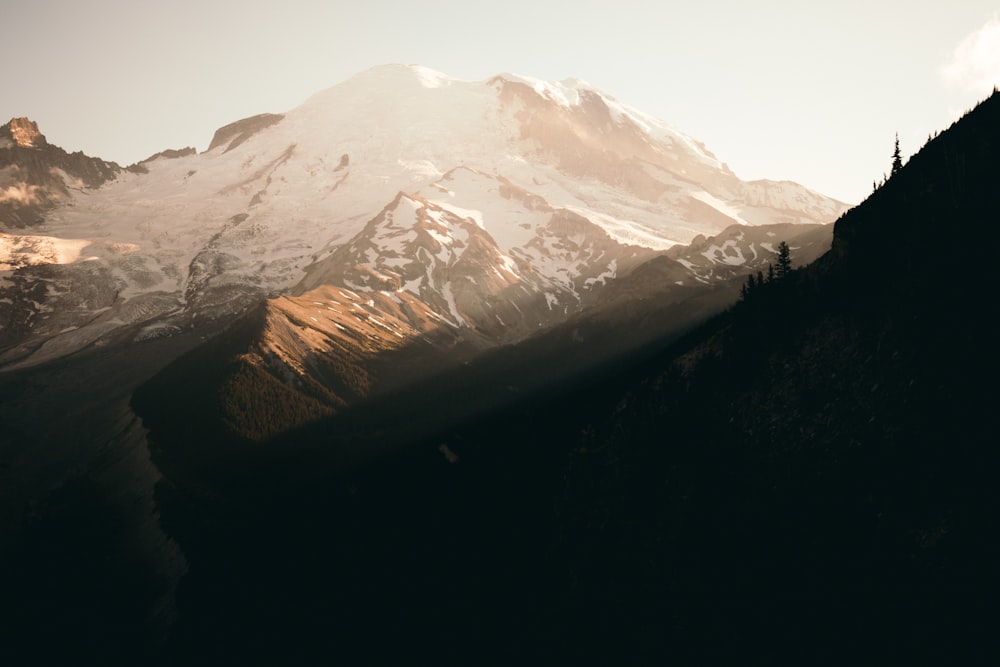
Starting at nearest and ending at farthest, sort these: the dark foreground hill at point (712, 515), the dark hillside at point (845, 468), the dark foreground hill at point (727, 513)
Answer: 1. the dark hillside at point (845, 468)
2. the dark foreground hill at point (727, 513)
3. the dark foreground hill at point (712, 515)

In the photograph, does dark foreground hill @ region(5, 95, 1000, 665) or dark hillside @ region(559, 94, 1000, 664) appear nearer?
dark hillside @ region(559, 94, 1000, 664)

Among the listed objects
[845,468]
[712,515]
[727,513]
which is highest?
[845,468]

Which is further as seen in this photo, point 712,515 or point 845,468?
point 712,515

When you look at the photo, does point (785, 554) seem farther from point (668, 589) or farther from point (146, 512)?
point (146, 512)

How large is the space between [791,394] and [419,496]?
103007 mm

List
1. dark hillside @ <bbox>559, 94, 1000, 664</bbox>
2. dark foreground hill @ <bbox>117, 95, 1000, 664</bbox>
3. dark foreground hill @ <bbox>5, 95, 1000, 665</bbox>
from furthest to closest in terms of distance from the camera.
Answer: dark foreground hill @ <bbox>5, 95, 1000, 665</bbox>, dark foreground hill @ <bbox>117, 95, 1000, 664</bbox>, dark hillside @ <bbox>559, 94, 1000, 664</bbox>

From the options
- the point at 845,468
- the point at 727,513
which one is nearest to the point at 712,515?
the point at 727,513

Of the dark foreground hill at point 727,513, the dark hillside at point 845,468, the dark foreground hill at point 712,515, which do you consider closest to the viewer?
the dark hillside at point 845,468

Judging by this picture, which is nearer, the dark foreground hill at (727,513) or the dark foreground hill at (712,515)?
the dark foreground hill at (727,513)

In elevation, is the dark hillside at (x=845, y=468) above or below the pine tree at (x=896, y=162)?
below

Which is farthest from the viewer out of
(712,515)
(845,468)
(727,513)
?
(712,515)

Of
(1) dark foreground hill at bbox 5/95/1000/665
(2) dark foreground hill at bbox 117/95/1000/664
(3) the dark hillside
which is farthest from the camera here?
(1) dark foreground hill at bbox 5/95/1000/665

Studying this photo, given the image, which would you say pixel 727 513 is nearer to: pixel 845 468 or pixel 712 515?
pixel 712 515

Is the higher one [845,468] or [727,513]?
[845,468]
